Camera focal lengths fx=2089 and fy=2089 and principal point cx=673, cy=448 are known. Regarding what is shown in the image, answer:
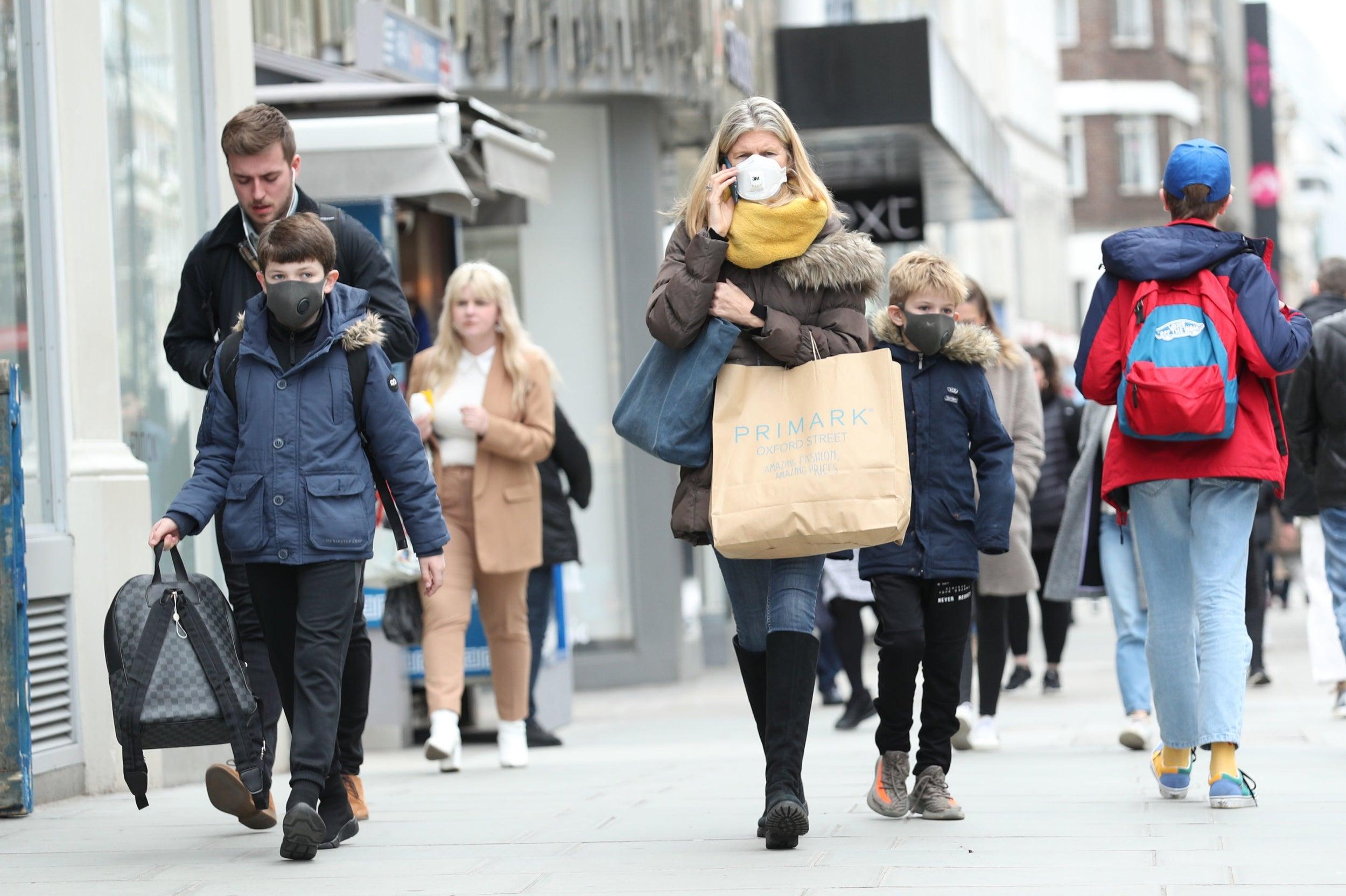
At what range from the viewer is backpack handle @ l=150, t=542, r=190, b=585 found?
211 inches

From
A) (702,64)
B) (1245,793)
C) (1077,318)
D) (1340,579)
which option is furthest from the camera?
(1077,318)

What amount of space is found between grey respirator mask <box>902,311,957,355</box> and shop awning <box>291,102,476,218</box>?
11.6 ft

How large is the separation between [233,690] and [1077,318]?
43499 mm

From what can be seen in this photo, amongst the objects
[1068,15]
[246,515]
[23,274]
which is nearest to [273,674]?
[246,515]

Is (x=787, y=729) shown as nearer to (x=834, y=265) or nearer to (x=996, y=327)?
(x=834, y=265)

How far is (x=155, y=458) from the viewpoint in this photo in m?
7.93

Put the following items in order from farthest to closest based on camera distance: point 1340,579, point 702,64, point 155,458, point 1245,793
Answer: point 702,64
point 1340,579
point 155,458
point 1245,793

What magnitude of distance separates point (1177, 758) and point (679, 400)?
1.98m

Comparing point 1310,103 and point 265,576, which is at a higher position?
point 1310,103

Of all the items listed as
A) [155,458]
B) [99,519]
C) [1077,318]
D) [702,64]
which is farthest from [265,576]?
[1077,318]

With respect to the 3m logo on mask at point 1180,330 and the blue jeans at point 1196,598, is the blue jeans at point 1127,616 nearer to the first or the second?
the blue jeans at point 1196,598

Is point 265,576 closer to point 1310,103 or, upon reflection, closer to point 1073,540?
point 1073,540

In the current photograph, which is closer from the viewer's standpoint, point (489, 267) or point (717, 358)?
point (717, 358)

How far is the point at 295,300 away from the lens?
5.46m
